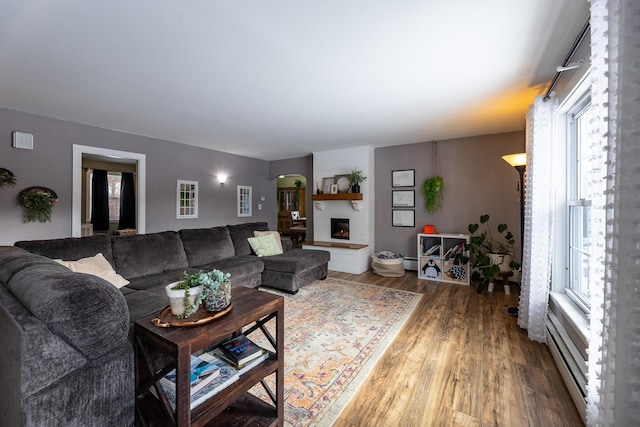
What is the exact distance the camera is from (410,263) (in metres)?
5.10

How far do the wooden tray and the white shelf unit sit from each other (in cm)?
395

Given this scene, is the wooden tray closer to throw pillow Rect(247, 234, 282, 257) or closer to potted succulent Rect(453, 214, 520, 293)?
throw pillow Rect(247, 234, 282, 257)

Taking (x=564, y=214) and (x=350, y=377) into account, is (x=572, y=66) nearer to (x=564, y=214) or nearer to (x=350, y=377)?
(x=564, y=214)

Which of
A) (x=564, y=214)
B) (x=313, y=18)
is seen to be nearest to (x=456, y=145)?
(x=564, y=214)

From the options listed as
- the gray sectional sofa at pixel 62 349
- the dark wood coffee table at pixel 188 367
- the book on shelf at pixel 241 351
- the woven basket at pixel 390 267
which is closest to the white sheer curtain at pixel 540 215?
the woven basket at pixel 390 267

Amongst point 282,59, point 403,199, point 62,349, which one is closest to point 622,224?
point 62,349

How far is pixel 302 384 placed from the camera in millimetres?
1861

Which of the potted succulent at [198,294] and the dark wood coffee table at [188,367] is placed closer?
the dark wood coffee table at [188,367]

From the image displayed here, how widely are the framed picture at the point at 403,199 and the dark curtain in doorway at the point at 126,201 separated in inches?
252

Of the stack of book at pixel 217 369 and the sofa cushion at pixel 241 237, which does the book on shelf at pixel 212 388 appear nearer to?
the stack of book at pixel 217 369

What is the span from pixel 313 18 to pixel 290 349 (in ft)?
8.16

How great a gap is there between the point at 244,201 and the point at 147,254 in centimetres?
325

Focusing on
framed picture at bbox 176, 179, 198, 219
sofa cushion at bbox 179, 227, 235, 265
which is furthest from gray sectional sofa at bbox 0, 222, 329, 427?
framed picture at bbox 176, 179, 198, 219

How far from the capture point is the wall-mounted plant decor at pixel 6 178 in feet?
10.4
